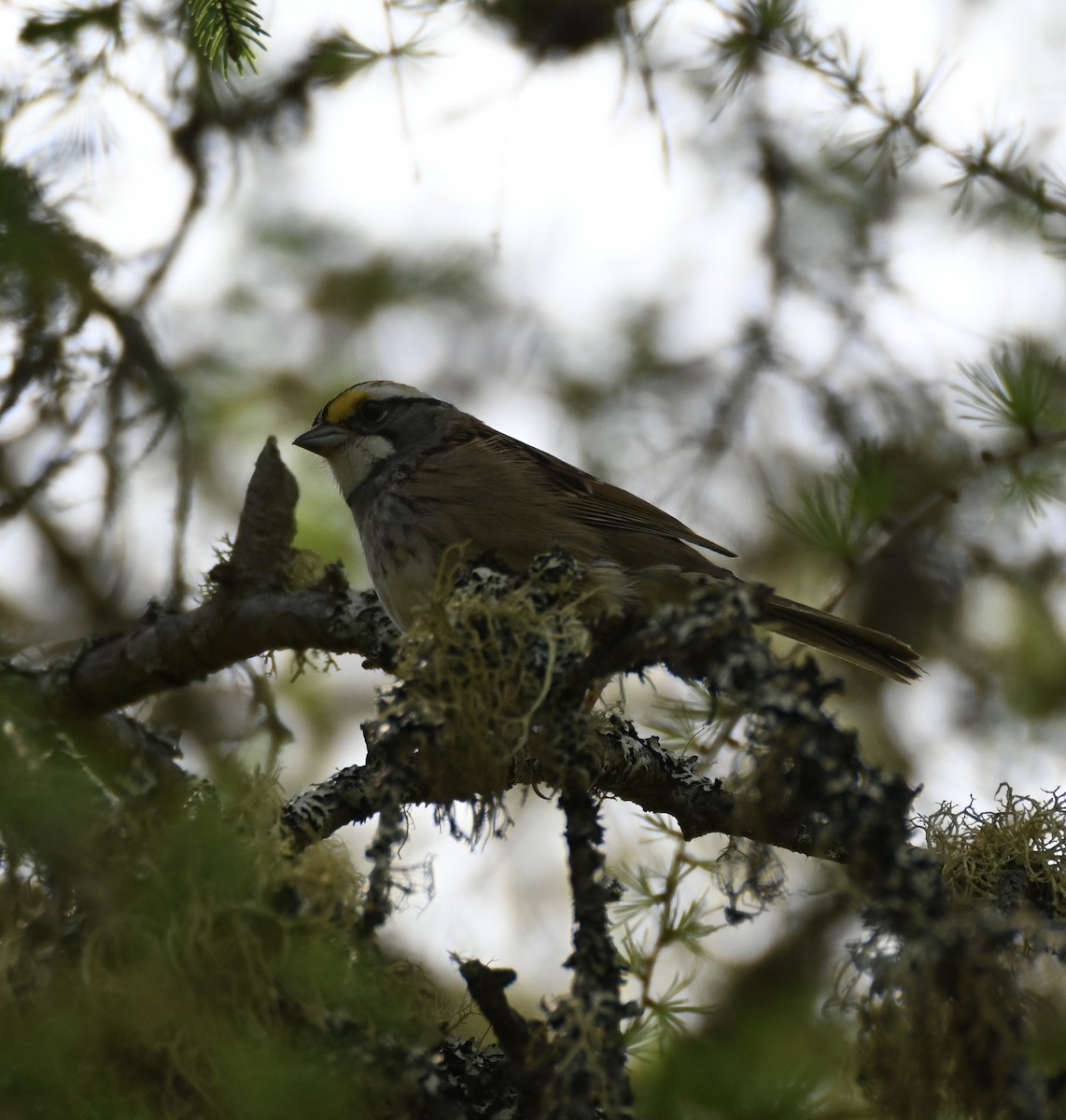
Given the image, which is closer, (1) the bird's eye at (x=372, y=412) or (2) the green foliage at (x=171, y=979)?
(2) the green foliage at (x=171, y=979)

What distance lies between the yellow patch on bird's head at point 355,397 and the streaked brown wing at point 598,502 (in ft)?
1.84

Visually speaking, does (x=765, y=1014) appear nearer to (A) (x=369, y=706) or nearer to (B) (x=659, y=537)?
(B) (x=659, y=537)

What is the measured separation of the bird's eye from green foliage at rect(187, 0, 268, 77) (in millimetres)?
2159

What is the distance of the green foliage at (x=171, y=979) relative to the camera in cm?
179

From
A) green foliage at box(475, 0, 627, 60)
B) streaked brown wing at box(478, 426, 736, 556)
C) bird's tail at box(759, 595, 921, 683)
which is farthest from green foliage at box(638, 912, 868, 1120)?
green foliage at box(475, 0, 627, 60)

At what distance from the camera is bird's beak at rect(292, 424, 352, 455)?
5180mm

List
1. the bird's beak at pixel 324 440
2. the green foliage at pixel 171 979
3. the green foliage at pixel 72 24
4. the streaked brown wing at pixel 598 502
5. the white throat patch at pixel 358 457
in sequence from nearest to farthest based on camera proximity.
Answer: the green foliage at pixel 171 979, the green foliage at pixel 72 24, the streaked brown wing at pixel 598 502, the white throat patch at pixel 358 457, the bird's beak at pixel 324 440

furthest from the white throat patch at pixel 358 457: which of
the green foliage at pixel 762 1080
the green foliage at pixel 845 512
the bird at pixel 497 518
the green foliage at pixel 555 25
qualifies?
the green foliage at pixel 762 1080

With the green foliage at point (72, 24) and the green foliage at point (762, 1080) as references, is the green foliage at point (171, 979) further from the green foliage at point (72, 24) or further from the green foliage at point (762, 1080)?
the green foliage at point (72, 24)

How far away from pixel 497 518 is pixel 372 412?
3.51 feet

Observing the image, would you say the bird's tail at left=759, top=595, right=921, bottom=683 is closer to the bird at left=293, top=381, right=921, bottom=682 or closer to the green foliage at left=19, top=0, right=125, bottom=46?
the bird at left=293, top=381, right=921, bottom=682

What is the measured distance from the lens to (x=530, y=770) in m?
3.00

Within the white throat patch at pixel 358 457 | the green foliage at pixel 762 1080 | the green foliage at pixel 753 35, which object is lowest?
the green foliage at pixel 762 1080

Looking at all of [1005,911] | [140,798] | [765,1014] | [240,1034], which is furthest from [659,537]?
[240,1034]
